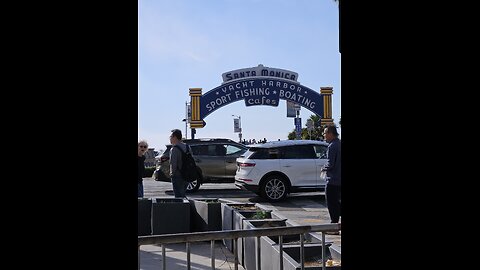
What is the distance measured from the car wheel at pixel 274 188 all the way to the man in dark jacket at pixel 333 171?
573 cm

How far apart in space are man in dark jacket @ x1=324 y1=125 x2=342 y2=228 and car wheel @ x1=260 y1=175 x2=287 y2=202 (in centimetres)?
573

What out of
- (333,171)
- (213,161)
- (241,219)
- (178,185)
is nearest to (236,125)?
(213,161)

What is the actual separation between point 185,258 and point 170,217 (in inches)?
52.6

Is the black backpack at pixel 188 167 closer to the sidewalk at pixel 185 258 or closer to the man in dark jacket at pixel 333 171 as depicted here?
the sidewalk at pixel 185 258

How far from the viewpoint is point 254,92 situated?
26.3 m

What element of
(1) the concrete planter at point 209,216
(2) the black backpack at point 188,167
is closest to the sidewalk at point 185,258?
(1) the concrete planter at point 209,216

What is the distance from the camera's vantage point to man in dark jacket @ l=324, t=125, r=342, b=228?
7500mm

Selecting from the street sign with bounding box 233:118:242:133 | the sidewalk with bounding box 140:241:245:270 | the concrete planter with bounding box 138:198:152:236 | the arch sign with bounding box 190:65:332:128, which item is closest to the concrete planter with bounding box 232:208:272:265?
the sidewalk with bounding box 140:241:245:270

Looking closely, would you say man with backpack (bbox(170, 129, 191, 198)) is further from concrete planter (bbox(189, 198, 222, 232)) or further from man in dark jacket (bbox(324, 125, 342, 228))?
man in dark jacket (bbox(324, 125, 342, 228))
